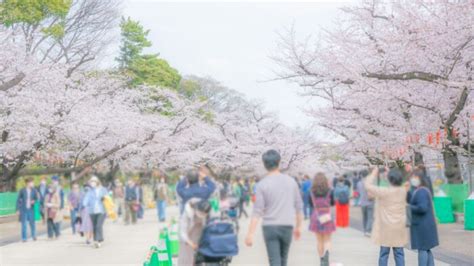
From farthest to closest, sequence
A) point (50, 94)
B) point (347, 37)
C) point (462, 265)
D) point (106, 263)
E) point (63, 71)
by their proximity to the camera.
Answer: point (63, 71), point (50, 94), point (347, 37), point (106, 263), point (462, 265)

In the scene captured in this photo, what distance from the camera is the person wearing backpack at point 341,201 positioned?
23.6 m

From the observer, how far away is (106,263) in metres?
14.4

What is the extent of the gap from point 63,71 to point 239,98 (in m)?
39.2

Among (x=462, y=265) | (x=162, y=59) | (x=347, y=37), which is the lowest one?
(x=462, y=265)

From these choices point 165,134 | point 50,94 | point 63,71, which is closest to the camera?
point 50,94

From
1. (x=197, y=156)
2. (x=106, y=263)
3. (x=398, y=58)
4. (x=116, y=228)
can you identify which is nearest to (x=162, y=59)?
(x=197, y=156)

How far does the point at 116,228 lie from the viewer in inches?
1030

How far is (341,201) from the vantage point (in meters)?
23.4

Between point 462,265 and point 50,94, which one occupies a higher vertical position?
point 50,94

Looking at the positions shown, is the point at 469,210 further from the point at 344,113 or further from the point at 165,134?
the point at 165,134

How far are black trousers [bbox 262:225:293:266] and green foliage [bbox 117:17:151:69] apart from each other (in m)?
43.6

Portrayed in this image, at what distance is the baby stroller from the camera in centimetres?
838

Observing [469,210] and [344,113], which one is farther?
[344,113]

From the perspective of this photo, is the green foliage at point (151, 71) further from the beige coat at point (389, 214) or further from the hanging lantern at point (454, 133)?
the beige coat at point (389, 214)
